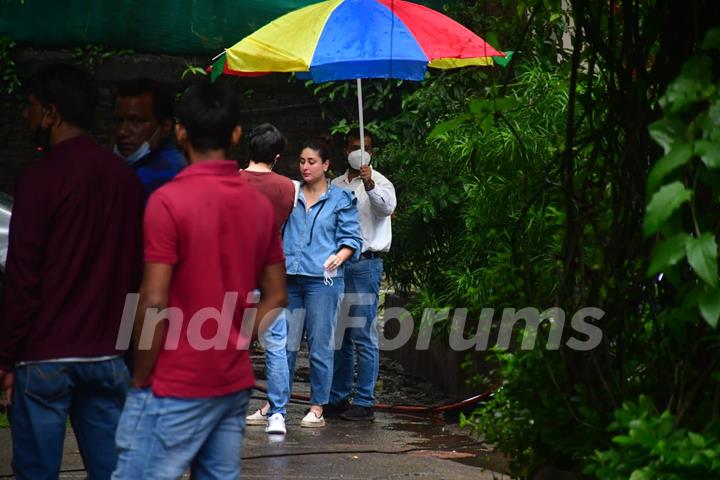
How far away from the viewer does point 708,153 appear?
334 centimetres

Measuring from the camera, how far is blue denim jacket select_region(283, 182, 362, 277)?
29.7ft

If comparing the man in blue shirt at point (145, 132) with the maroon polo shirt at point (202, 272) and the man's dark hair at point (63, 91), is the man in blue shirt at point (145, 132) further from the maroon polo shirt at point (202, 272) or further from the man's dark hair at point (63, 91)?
the maroon polo shirt at point (202, 272)

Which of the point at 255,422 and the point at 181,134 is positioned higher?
the point at 181,134

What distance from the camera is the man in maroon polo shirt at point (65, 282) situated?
184 inches

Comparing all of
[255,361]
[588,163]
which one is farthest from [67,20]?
[588,163]

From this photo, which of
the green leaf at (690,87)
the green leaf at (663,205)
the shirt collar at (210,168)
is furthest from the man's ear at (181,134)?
the green leaf at (663,205)

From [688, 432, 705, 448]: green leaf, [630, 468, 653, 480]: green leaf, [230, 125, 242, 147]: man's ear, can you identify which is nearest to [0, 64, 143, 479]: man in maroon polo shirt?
[230, 125, 242, 147]: man's ear

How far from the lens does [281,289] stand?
4523 millimetres

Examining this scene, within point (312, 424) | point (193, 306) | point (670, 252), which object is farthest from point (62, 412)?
point (312, 424)

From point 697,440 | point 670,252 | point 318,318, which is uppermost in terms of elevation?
point 670,252

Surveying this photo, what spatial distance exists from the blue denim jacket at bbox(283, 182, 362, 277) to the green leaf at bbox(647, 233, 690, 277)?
574cm

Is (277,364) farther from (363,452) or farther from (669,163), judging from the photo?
(669,163)

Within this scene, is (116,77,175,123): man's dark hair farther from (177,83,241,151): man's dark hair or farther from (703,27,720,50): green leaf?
(703,27,720,50): green leaf

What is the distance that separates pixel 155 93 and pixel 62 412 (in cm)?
140
